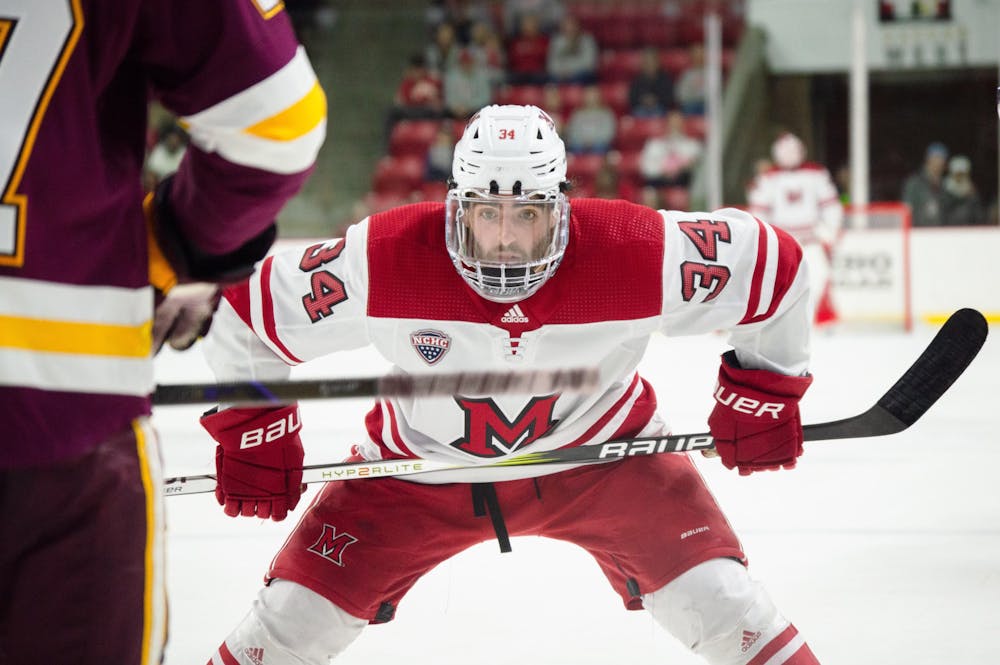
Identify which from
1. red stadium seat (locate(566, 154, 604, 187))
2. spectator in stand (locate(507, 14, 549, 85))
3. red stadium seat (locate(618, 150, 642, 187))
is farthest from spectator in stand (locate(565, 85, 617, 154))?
spectator in stand (locate(507, 14, 549, 85))

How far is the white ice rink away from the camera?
7.66 ft

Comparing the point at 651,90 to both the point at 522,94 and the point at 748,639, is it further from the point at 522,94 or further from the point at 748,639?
the point at 748,639

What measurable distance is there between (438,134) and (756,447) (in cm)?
674

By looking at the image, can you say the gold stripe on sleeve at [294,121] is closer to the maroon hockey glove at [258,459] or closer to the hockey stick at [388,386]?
the hockey stick at [388,386]

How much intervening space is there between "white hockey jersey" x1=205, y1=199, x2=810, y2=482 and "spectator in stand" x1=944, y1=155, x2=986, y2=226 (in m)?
5.33

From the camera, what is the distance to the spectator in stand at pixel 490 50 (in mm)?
8867

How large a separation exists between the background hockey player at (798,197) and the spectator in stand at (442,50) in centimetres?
251

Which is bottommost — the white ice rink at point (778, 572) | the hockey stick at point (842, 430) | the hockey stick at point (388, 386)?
the white ice rink at point (778, 572)

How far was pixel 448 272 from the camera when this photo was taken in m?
1.91

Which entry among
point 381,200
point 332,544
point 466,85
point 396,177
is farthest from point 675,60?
point 332,544

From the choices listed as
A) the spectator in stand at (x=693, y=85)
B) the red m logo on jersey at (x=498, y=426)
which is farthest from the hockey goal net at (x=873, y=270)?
the red m logo on jersey at (x=498, y=426)

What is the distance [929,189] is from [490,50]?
3.32m

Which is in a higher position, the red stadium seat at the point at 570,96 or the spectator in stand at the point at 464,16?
the spectator in stand at the point at 464,16

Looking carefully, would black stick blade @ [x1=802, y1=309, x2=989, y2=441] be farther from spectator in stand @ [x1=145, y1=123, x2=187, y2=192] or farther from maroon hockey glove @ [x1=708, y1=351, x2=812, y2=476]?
spectator in stand @ [x1=145, y1=123, x2=187, y2=192]
